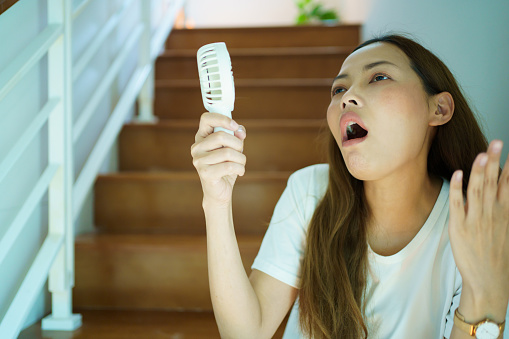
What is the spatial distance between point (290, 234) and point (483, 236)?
1.58ft

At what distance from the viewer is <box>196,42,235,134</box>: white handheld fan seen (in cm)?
83

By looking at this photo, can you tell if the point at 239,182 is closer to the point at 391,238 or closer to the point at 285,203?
the point at 285,203

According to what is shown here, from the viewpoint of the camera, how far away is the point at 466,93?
1.40 m

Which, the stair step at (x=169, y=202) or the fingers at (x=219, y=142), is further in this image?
the stair step at (x=169, y=202)

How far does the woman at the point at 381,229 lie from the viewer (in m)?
0.90

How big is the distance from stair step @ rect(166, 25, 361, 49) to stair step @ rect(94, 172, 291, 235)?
1.68 metres

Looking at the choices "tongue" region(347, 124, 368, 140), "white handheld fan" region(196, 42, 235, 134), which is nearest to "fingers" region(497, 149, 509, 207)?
"tongue" region(347, 124, 368, 140)

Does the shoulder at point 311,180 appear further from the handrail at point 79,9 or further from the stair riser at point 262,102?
the stair riser at point 262,102

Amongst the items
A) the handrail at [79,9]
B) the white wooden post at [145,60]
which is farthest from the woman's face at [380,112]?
the white wooden post at [145,60]

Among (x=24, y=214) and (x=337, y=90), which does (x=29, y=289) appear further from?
(x=337, y=90)

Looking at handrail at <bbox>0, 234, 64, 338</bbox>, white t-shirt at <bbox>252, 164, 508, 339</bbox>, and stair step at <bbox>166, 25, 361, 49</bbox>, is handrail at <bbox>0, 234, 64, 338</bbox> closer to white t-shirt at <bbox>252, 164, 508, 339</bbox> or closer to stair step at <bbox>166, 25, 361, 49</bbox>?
white t-shirt at <bbox>252, 164, 508, 339</bbox>

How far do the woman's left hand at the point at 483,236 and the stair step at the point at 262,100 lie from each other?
1.82 meters

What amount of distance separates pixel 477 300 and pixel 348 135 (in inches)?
18.7

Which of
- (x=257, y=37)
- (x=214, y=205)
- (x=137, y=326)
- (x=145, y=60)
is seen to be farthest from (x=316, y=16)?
(x=214, y=205)
